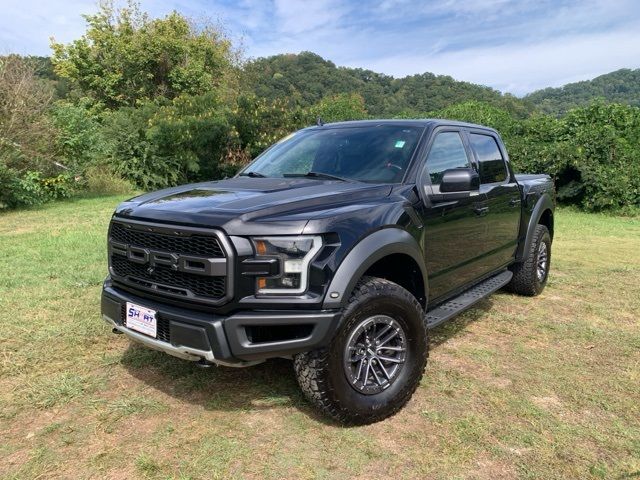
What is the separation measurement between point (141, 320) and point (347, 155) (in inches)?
74.4

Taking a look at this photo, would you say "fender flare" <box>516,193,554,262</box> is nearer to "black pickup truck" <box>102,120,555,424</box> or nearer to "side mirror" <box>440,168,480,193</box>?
"black pickup truck" <box>102,120,555,424</box>

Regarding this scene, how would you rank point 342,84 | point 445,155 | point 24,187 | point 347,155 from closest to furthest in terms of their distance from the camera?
1. point 347,155
2. point 445,155
3. point 24,187
4. point 342,84

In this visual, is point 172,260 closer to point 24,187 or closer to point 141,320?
point 141,320

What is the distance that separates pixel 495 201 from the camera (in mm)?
4469

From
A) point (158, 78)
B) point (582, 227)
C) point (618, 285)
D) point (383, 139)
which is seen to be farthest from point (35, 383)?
point (158, 78)

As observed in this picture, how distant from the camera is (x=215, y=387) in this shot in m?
3.37

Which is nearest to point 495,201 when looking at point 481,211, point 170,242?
point 481,211

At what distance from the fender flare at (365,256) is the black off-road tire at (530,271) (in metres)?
2.62

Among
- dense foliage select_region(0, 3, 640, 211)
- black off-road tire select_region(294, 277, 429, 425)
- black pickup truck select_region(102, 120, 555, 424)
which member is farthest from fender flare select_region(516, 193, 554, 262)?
dense foliage select_region(0, 3, 640, 211)

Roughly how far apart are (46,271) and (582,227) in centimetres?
1020

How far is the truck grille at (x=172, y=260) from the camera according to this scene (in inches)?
102

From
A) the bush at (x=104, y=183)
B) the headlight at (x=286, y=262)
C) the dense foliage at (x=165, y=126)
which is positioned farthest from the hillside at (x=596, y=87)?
the headlight at (x=286, y=262)

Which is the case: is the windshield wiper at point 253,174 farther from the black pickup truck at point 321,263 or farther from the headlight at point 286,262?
the headlight at point 286,262

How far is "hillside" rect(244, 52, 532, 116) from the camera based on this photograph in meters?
33.5
